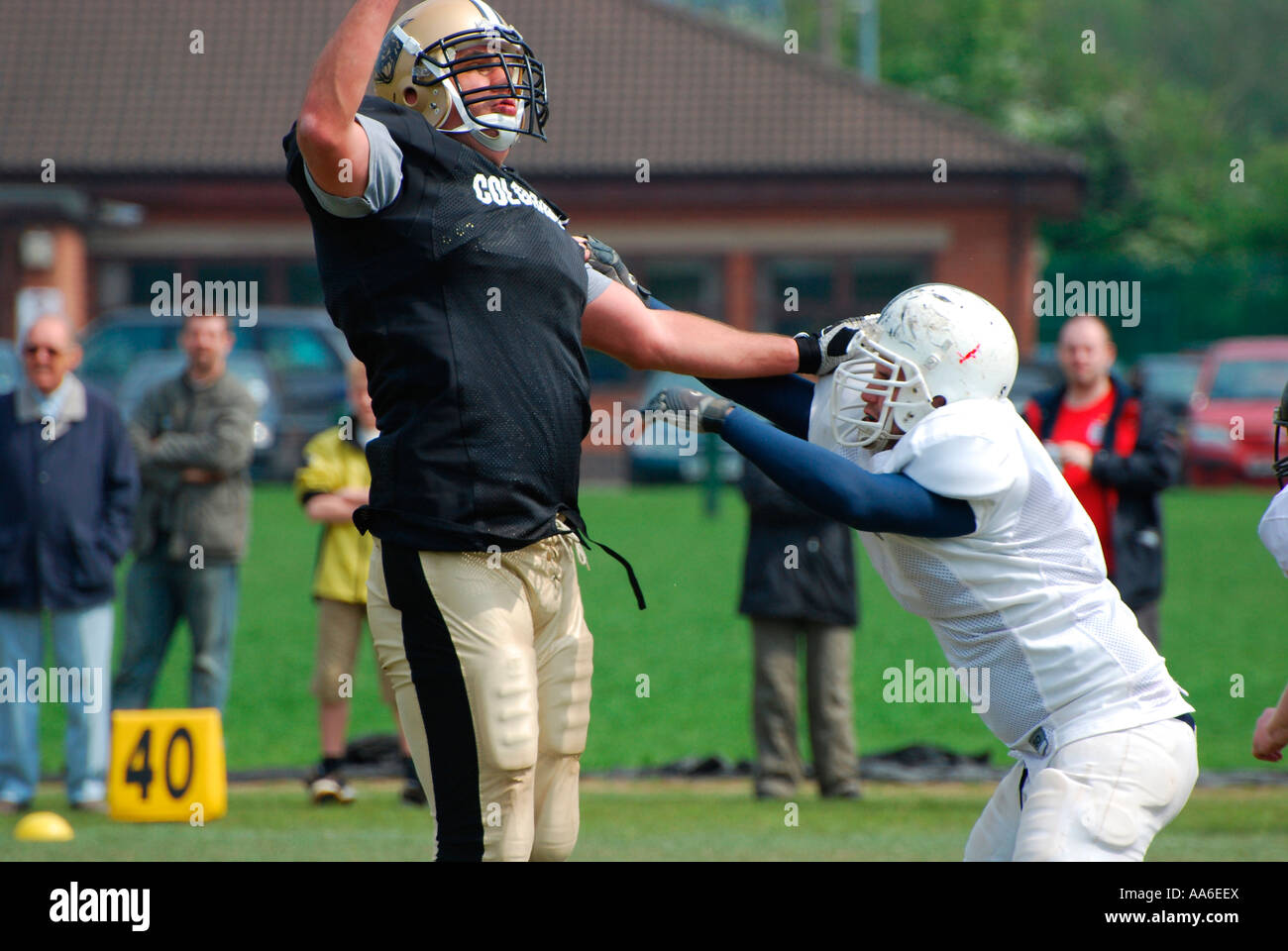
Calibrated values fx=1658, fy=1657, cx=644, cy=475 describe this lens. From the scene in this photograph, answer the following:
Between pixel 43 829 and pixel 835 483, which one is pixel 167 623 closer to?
pixel 43 829

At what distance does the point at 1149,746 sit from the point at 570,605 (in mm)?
1258

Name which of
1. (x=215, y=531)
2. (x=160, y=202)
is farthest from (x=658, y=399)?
(x=160, y=202)

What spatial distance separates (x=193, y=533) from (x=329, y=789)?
4.62 feet

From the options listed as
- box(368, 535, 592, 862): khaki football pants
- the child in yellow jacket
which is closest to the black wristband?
box(368, 535, 592, 862): khaki football pants

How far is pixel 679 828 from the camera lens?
687 centimetres

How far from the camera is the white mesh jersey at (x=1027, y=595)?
338cm

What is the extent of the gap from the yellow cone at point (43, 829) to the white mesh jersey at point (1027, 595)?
430 centimetres

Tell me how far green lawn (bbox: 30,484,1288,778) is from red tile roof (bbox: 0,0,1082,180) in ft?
36.1

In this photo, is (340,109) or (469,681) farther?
(469,681)

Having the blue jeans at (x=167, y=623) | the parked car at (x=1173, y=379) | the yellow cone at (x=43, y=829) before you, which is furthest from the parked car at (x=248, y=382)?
the yellow cone at (x=43, y=829)

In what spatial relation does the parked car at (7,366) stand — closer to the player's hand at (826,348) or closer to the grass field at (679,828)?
the grass field at (679,828)

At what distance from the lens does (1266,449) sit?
70.0ft

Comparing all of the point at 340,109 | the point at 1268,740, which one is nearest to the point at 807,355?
the point at 340,109

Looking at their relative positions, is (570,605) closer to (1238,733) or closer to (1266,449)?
(1238,733)
